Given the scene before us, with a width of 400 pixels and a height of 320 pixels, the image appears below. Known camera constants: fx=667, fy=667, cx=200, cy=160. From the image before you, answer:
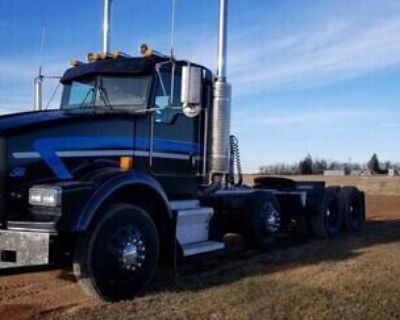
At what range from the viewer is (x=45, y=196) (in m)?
6.91

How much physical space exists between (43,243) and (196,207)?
10.4 ft

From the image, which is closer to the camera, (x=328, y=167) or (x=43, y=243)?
(x=43, y=243)

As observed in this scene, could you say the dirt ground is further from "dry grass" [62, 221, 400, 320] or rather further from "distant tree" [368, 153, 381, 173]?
"distant tree" [368, 153, 381, 173]

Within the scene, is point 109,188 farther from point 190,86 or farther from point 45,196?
point 190,86

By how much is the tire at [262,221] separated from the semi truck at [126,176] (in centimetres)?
2

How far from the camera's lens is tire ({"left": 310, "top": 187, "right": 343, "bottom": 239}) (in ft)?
45.3

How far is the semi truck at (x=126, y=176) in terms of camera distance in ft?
23.1

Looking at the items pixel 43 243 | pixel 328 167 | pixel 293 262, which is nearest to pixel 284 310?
pixel 43 243

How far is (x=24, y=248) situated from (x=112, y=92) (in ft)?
9.74

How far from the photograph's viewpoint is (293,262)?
33.2 feet

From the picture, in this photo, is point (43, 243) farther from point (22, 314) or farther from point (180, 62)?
point (180, 62)

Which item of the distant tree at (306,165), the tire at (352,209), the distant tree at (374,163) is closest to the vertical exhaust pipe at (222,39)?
the tire at (352,209)

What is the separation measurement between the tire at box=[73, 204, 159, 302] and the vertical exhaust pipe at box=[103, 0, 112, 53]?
12.7ft

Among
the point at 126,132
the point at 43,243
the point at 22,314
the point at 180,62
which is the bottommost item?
the point at 22,314
